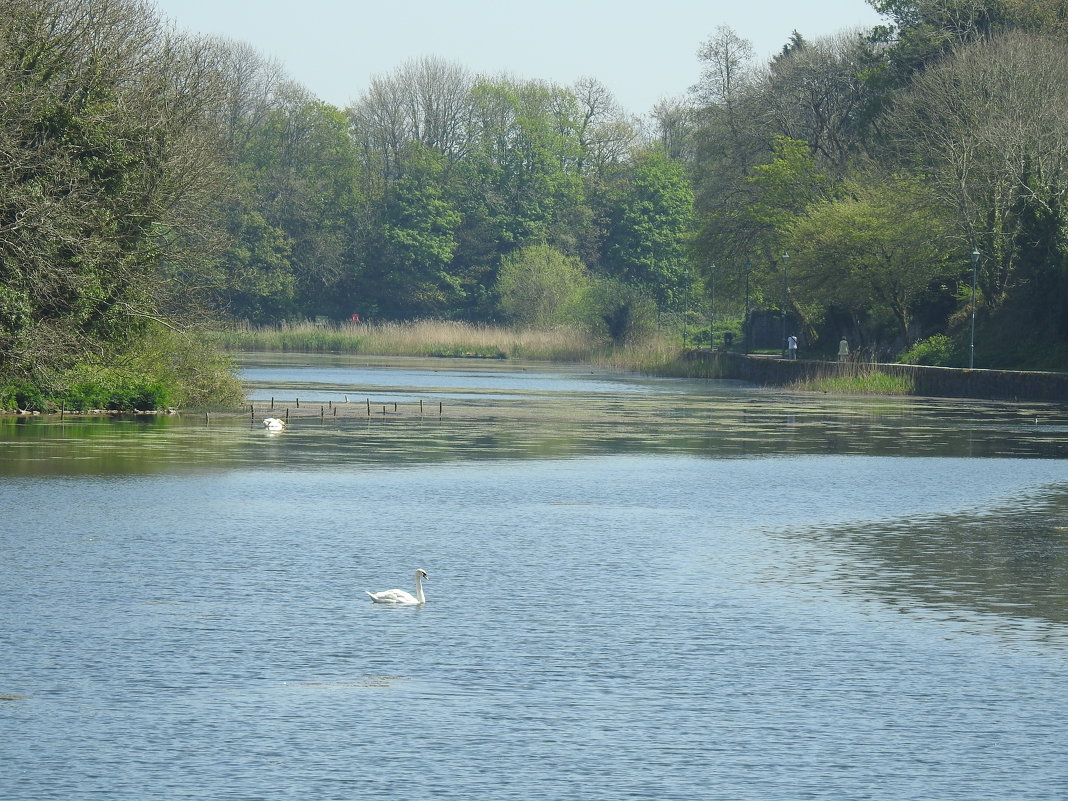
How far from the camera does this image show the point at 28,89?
3322cm

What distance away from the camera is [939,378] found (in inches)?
2421

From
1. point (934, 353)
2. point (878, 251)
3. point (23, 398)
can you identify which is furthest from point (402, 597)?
point (878, 251)

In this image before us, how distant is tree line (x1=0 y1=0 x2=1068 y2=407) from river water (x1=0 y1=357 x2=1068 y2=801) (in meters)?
7.31

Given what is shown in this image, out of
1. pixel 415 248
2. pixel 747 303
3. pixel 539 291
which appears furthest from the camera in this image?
pixel 415 248

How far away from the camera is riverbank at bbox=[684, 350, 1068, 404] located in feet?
186

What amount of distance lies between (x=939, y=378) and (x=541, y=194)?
72.3 m

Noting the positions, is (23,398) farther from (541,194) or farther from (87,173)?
(541,194)

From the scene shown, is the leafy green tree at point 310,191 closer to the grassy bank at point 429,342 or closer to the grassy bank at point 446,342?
the grassy bank at point 446,342

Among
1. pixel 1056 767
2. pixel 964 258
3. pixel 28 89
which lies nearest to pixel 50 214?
pixel 28 89

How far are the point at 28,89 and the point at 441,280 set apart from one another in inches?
3755

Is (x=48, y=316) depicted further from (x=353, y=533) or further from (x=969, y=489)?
(x=969, y=489)

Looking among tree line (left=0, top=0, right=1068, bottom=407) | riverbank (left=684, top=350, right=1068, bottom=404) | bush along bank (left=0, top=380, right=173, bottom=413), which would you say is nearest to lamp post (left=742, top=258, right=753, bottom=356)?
tree line (left=0, top=0, right=1068, bottom=407)

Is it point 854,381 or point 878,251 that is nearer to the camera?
point 854,381

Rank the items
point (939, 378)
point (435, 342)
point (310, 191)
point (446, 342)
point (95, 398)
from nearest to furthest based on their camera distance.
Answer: point (95, 398) → point (939, 378) → point (446, 342) → point (435, 342) → point (310, 191)
